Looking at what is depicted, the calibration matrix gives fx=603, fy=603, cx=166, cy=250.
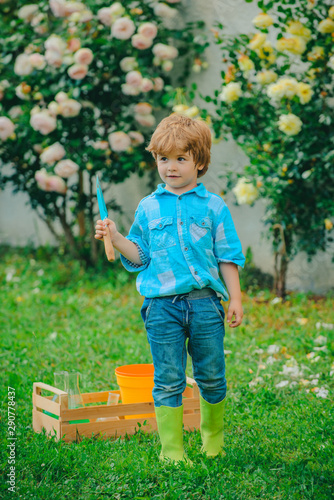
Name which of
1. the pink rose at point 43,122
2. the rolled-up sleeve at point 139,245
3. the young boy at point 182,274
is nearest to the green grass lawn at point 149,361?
the young boy at point 182,274

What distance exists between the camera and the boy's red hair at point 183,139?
87.5 inches

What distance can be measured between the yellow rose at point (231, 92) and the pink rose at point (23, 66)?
185cm

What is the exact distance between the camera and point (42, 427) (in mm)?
2645

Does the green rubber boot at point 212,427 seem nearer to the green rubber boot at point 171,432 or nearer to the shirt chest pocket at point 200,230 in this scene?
the green rubber boot at point 171,432

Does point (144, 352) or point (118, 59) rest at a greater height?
point (118, 59)

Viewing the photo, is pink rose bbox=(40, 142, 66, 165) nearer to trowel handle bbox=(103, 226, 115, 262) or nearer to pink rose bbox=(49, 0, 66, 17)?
pink rose bbox=(49, 0, 66, 17)

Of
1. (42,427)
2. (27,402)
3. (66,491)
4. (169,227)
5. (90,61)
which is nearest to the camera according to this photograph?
(66,491)

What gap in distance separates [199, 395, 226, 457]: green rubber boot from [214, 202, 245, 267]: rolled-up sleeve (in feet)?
1.84

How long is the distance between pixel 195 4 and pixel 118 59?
85cm

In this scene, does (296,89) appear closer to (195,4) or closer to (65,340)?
(195,4)

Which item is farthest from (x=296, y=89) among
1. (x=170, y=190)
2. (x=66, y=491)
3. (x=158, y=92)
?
(x=66, y=491)

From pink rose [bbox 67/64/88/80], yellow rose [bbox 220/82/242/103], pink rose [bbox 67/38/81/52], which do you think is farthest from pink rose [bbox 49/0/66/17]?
yellow rose [bbox 220/82/242/103]

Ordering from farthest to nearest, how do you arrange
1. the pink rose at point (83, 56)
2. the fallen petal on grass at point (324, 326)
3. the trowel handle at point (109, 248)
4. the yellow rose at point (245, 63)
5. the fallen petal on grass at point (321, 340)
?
the pink rose at point (83, 56) < the yellow rose at point (245, 63) < the fallen petal on grass at point (324, 326) < the fallen petal on grass at point (321, 340) < the trowel handle at point (109, 248)

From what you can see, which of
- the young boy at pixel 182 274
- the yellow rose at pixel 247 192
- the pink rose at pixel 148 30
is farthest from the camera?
the pink rose at pixel 148 30
